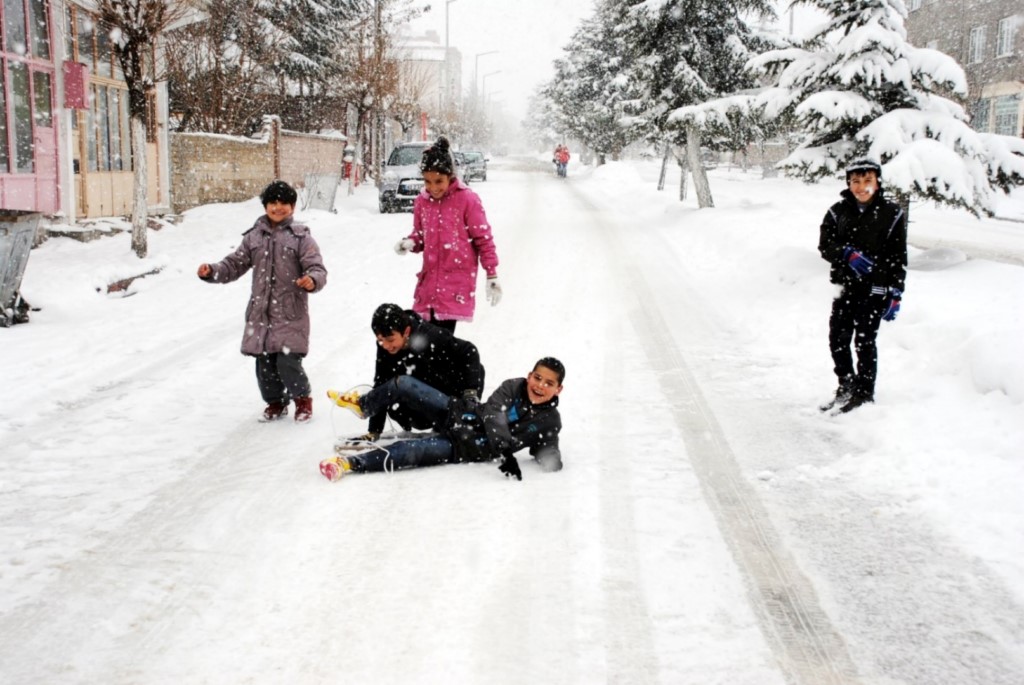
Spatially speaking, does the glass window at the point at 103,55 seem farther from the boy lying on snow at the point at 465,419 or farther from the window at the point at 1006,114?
the window at the point at 1006,114

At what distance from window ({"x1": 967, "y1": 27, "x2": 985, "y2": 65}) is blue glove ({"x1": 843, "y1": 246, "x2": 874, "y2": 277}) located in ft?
109

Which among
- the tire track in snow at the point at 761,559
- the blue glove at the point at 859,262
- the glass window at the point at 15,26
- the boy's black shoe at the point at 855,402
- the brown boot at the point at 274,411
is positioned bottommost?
the tire track in snow at the point at 761,559

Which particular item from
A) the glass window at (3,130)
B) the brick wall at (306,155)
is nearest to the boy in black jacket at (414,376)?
the glass window at (3,130)

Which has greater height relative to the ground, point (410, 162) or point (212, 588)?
point (410, 162)

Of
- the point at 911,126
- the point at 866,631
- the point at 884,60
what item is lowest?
the point at 866,631

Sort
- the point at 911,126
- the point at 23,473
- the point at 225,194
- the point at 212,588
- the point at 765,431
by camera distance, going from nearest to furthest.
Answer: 1. the point at 212,588
2. the point at 23,473
3. the point at 765,431
4. the point at 911,126
5. the point at 225,194

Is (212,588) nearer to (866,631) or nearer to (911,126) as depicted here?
(866,631)

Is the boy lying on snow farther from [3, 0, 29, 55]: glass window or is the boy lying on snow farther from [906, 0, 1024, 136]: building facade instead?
[906, 0, 1024, 136]: building facade

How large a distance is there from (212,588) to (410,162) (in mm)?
21361

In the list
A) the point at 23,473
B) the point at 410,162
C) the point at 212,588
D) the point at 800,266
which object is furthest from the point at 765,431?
the point at 410,162

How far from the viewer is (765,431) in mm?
5520

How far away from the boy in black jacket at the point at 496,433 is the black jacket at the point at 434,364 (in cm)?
24

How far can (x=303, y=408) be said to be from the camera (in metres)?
5.66

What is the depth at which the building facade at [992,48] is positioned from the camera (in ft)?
103
